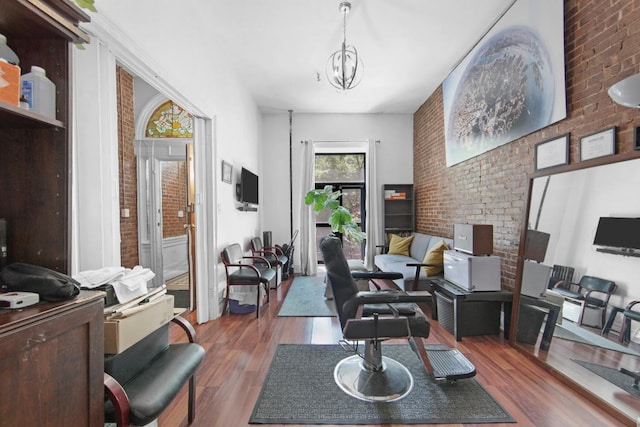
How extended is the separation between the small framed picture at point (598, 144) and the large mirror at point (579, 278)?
0.10m

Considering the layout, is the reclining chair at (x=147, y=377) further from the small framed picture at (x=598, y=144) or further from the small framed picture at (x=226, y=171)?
the small framed picture at (x=598, y=144)

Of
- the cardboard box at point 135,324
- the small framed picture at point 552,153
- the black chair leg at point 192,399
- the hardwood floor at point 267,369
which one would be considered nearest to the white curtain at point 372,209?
the hardwood floor at point 267,369

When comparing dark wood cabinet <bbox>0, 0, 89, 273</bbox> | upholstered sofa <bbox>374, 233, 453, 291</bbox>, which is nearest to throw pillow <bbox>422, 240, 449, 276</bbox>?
upholstered sofa <bbox>374, 233, 453, 291</bbox>

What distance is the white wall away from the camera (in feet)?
18.4

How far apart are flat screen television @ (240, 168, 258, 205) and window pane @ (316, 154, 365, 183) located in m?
1.73

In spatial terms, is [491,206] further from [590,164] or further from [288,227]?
[288,227]

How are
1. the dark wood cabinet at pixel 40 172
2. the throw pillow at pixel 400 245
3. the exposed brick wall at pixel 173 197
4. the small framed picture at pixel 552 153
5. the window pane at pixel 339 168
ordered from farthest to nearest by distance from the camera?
1. the window pane at pixel 339 168
2. the throw pillow at pixel 400 245
3. the exposed brick wall at pixel 173 197
4. the small framed picture at pixel 552 153
5. the dark wood cabinet at pixel 40 172

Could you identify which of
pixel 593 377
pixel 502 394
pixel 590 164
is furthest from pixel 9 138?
pixel 593 377

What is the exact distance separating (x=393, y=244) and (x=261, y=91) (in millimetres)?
3578

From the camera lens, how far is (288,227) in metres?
5.68

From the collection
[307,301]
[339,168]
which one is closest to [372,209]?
[339,168]

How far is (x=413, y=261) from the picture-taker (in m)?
4.41

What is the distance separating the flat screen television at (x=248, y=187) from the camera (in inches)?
159

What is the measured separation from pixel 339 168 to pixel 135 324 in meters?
5.16
